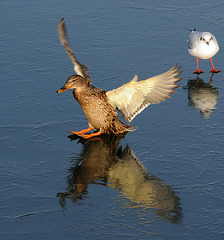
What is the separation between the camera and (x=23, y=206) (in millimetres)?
4934

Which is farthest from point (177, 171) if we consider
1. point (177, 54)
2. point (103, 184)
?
point (177, 54)

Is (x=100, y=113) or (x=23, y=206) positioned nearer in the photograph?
(x=23, y=206)

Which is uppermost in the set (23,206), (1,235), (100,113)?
(100,113)

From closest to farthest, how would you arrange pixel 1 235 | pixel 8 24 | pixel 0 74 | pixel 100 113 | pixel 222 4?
pixel 1 235 → pixel 100 113 → pixel 0 74 → pixel 8 24 → pixel 222 4

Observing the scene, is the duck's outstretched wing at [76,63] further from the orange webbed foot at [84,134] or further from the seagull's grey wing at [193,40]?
the seagull's grey wing at [193,40]

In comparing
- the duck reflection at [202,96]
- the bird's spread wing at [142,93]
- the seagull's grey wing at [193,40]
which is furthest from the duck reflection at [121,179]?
the seagull's grey wing at [193,40]

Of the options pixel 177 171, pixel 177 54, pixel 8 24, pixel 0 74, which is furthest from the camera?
pixel 8 24

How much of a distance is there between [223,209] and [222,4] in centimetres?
623

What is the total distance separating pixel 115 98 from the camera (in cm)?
635

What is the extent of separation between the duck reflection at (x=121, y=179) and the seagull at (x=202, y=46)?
7.82ft

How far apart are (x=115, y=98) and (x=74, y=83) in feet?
1.70

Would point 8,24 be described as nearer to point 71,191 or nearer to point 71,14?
point 71,14

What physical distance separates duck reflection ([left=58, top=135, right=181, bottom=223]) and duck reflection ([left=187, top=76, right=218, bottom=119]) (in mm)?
1303

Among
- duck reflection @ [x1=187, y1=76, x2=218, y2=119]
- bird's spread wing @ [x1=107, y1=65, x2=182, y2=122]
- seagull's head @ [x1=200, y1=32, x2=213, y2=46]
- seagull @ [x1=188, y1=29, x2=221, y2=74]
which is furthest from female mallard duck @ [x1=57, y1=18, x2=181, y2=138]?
seagull's head @ [x1=200, y1=32, x2=213, y2=46]
